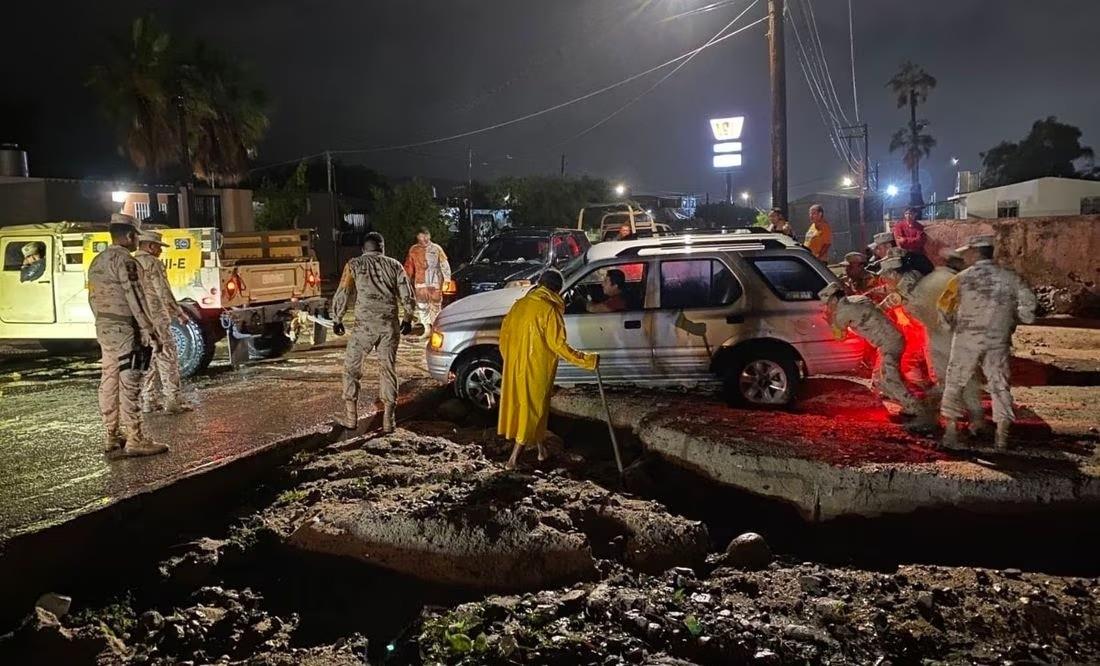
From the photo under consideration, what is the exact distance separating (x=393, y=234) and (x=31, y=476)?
959 inches

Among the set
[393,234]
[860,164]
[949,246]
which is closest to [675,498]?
[949,246]

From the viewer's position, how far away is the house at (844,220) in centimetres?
2791

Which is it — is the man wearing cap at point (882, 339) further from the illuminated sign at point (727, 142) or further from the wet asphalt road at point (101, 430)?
the illuminated sign at point (727, 142)

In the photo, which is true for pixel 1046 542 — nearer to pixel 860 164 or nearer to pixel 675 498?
pixel 675 498

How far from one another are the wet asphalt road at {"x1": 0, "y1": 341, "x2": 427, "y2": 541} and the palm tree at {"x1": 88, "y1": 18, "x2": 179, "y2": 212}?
13.3 meters

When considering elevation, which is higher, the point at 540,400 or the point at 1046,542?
the point at 540,400

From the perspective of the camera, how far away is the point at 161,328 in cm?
773

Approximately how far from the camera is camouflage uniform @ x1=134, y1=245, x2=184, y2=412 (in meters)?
7.79

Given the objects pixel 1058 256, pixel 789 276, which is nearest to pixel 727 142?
pixel 1058 256

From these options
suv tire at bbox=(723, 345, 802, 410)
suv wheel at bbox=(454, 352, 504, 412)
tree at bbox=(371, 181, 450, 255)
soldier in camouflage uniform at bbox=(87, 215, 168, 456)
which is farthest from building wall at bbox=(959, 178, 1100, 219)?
soldier in camouflage uniform at bbox=(87, 215, 168, 456)

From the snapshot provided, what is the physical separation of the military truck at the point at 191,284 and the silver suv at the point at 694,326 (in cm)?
372

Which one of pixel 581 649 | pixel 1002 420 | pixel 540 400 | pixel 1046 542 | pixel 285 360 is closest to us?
pixel 581 649

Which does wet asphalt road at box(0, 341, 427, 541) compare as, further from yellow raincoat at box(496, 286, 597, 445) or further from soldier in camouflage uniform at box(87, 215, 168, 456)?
yellow raincoat at box(496, 286, 597, 445)

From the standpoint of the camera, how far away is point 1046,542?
16.8 feet
